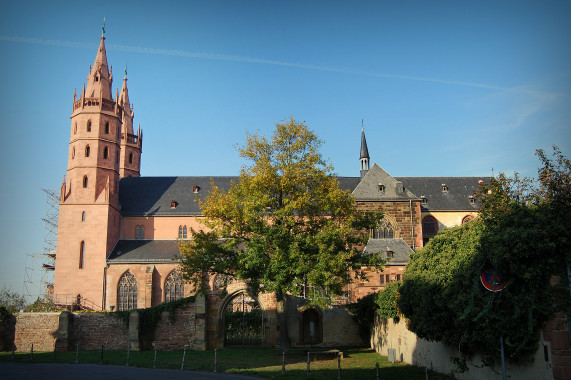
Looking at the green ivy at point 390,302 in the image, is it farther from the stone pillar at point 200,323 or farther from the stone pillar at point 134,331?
the stone pillar at point 134,331

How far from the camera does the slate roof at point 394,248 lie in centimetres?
3872

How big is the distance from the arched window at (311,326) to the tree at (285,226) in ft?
28.3

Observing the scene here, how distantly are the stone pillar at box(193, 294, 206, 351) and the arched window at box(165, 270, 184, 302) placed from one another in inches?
485

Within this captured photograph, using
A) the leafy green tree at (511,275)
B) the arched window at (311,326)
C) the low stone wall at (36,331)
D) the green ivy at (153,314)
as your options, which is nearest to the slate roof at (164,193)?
the arched window at (311,326)

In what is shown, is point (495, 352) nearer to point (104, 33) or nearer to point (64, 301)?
point (64, 301)

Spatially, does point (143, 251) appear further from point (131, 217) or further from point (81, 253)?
point (81, 253)

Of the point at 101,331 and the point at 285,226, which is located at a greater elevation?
the point at 285,226

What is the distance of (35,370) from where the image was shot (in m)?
18.2

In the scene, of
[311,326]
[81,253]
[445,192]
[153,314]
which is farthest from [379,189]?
[81,253]

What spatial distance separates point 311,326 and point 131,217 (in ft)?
67.8

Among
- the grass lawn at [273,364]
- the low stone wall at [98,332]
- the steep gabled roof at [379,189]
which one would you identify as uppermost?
the steep gabled roof at [379,189]

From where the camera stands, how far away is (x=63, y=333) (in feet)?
96.4

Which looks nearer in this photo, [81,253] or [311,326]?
[311,326]

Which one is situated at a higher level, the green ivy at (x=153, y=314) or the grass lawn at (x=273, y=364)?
the green ivy at (x=153, y=314)
